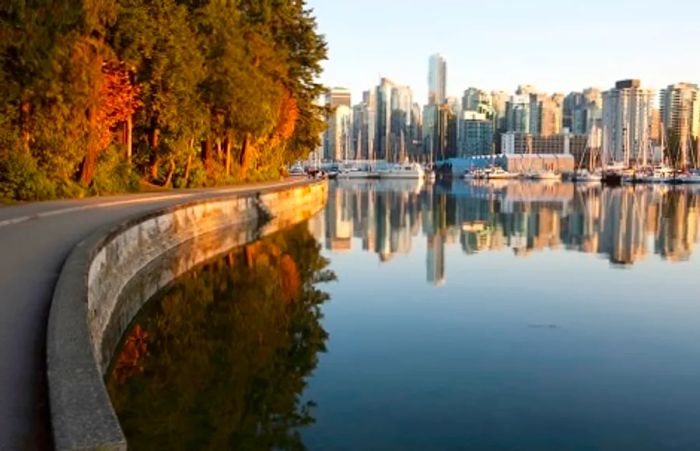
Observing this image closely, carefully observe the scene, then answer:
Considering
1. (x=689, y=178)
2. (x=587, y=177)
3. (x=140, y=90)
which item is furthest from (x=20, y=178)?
(x=587, y=177)

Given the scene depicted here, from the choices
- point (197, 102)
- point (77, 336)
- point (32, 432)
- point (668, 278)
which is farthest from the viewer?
point (197, 102)

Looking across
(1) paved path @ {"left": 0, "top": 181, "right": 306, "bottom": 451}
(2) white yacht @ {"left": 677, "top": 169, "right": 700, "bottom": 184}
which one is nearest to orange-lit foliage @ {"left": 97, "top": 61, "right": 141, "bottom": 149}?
(1) paved path @ {"left": 0, "top": 181, "right": 306, "bottom": 451}

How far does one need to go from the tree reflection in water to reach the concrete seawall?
66cm

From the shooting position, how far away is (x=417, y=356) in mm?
14312

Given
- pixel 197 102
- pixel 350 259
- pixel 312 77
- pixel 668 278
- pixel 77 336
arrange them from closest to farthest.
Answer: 1. pixel 77 336
2. pixel 668 278
3. pixel 350 259
4. pixel 197 102
5. pixel 312 77

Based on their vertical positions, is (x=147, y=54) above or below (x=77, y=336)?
above

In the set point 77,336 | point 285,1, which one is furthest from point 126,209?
point 285,1

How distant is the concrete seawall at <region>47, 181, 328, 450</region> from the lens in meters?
6.12

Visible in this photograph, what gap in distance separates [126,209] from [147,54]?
12.2 meters

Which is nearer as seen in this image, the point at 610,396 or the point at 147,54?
the point at 610,396

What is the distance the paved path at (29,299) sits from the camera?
691cm

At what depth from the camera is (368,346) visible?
15258 millimetres

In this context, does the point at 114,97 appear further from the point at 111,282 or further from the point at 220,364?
the point at 220,364

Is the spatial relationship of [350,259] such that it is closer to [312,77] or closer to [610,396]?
[610,396]
